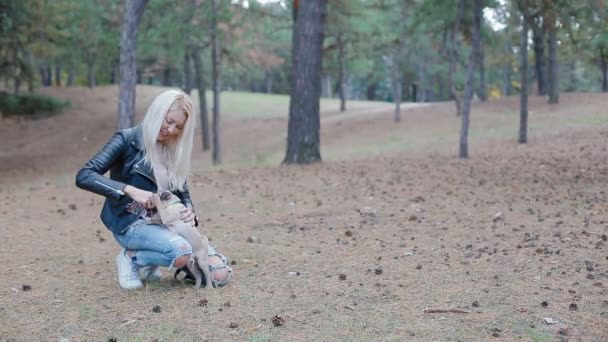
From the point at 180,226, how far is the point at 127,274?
59 cm

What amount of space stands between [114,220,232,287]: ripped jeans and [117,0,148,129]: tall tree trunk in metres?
8.42

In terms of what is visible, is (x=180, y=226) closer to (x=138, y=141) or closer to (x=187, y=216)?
(x=187, y=216)

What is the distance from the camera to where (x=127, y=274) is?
15.9 ft

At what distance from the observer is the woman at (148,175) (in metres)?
4.52

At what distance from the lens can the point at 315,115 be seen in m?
13.5

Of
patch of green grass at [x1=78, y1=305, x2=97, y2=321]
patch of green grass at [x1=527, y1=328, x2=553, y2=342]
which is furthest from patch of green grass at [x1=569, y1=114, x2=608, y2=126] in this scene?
patch of green grass at [x1=78, y1=305, x2=97, y2=321]

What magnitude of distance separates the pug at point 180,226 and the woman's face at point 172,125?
39cm

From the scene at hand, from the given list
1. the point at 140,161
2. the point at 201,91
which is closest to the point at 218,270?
the point at 140,161

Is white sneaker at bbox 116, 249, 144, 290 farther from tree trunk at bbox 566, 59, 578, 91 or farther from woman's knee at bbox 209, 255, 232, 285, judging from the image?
tree trunk at bbox 566, 59, 578, 91

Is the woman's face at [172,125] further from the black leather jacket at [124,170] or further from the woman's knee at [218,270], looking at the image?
the woman's knee at [218,270]

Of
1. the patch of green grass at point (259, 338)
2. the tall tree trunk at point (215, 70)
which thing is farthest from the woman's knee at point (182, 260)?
the tall tree trunk at point (215, 70)

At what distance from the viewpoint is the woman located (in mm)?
4520

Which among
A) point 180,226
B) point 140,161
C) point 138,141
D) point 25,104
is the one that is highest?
point 25,104

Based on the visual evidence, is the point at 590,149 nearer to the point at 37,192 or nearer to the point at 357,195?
the point at 357,195
